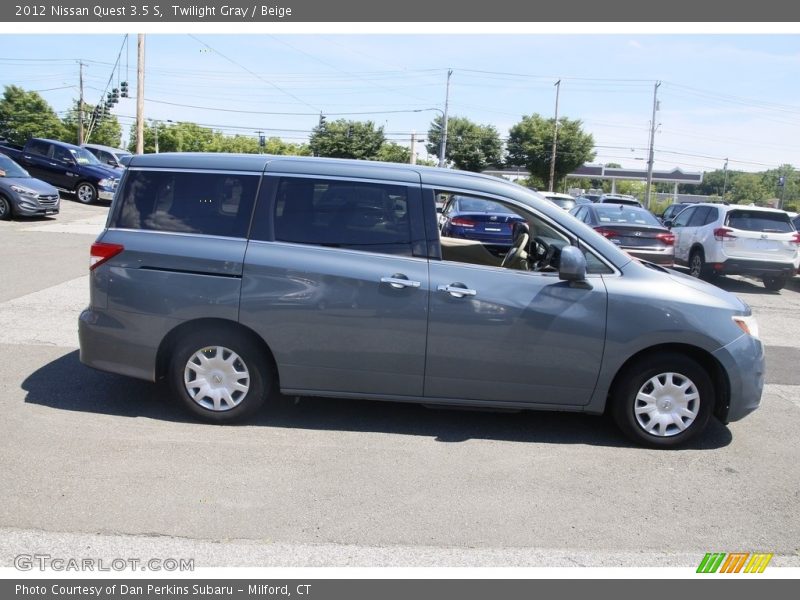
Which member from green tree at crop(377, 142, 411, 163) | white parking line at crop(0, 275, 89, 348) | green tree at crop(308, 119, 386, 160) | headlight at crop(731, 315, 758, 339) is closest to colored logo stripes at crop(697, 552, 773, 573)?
headlight at crop(731, 315, 758, 339)

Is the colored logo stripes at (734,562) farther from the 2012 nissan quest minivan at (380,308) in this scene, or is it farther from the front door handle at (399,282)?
the front door handle at (399,282)

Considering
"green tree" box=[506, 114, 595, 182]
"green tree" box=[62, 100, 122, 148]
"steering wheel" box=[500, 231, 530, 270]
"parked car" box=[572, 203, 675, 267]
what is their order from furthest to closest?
"green tree" box=[506, 114, 595, 182], "green tree" box=[62, 100, 122, 148], "parked car" box=[572, 203, 675, 267], "steering wheel" box=[500, 231, 530, 270]

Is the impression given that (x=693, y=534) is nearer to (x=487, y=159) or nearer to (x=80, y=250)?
(x=80, y=250)

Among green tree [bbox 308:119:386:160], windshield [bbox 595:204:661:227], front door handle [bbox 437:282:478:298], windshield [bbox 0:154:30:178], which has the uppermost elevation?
green tree [bbox 308:119:386:160]

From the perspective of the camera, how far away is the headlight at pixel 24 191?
60.8ft

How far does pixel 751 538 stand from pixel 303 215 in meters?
3.56

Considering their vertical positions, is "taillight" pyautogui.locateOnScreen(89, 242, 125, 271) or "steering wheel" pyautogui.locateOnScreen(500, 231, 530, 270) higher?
"steering wheel" pyautogui.locateOnScreen(500, 231, 530, 270)

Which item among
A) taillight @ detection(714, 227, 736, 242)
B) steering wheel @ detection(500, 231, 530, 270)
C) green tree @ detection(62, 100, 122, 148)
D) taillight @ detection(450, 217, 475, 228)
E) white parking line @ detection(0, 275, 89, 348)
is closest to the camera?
steering wheel @ detection(500, 231, 530, 270)

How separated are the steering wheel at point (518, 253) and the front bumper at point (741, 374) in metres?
1.57

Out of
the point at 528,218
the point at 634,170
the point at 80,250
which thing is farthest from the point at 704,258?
the point at 634,170

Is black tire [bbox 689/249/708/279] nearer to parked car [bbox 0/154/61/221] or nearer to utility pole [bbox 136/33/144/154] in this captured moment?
parked car [bbox 0/154/61/221]

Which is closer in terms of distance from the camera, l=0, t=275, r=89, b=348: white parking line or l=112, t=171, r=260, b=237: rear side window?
l=112, t=171, r=260, b=237: rear side window

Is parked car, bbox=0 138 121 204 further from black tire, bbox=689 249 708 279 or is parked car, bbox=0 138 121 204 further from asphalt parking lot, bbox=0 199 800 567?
asphalt parking lot, bbox=0 199 800 567

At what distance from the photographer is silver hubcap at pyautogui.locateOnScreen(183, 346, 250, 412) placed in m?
5.33
